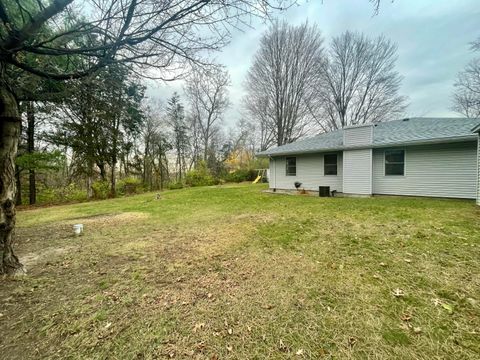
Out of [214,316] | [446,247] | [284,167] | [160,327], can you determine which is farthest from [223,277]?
[284,167]

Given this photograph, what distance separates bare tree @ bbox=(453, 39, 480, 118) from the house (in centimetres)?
1023

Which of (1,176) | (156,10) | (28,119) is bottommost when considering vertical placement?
(1,176)

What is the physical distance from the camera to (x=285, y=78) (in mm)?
20922

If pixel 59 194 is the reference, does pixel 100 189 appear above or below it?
above

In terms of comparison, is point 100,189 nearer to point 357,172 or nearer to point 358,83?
point 357,172

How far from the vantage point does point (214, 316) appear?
2.41m

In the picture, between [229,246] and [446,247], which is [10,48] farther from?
[446,247]

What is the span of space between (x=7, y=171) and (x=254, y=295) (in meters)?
3.99

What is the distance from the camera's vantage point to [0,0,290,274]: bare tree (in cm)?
247

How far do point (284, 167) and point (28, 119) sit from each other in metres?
15.0

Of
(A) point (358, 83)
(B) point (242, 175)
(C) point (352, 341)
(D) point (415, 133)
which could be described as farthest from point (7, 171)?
(A) point (358, 83)

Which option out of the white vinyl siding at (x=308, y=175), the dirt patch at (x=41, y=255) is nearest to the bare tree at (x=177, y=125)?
the white vinyl siding at (x=308, y=175)

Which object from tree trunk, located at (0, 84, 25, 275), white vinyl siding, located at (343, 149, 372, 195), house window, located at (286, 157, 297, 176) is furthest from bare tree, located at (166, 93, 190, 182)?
tree trunk, located at (0, 84, 25, 275)

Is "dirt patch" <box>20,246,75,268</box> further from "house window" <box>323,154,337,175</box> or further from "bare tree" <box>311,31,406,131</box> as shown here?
"bare tree" <box>311,31,406,131</box>
